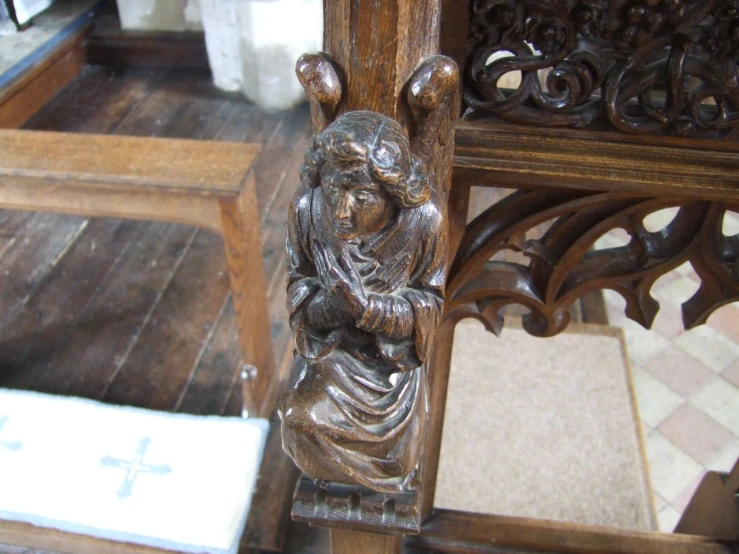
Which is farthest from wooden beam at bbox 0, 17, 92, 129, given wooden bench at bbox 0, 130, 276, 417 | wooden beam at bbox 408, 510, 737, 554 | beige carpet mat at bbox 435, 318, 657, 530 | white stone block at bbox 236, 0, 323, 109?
wooden beam at bbox 408, 510, 737, 554

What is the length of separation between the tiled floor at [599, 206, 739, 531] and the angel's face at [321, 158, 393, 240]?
5.09ft

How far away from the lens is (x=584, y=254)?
865mm

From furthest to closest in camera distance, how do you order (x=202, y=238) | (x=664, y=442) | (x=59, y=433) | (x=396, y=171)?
(x=202, y=238) → (x=664, y=442) → (x=59, y=433) → (x=396, y=171)

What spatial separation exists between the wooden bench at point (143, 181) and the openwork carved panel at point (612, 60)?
797 millimetres

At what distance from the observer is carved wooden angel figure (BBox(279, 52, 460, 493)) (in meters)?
0.55

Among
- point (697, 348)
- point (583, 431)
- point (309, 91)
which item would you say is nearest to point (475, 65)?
point (309, 91)

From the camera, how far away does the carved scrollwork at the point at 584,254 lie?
814 mm

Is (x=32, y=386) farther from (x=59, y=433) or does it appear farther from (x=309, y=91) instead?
(x=309, y=91)

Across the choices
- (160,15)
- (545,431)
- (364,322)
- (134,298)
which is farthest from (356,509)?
(160,15)

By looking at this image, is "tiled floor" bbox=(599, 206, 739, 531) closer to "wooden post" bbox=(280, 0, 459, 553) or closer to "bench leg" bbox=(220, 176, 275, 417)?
"bench leg" bbox=(220, 176, 275, 417)

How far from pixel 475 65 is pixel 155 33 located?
2.77 metres

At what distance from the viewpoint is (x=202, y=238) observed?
7.68 ft

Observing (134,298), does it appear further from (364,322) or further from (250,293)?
(364,322)

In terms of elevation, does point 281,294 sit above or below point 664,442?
above
